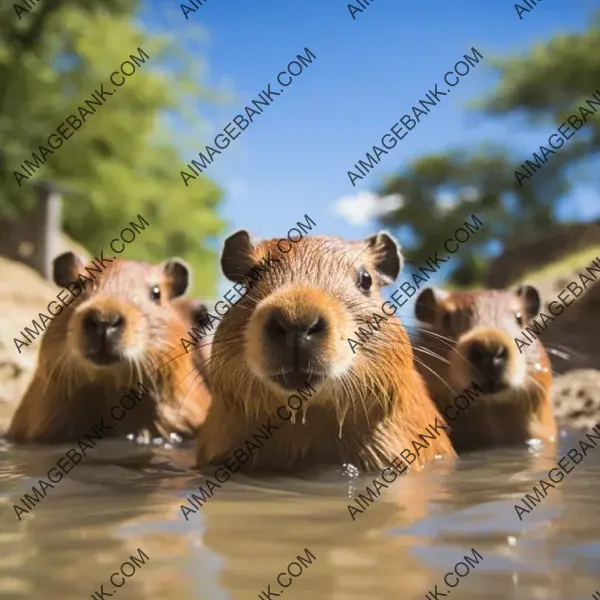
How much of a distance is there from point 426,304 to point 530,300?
685 mm

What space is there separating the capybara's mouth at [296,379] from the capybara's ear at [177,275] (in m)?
2.34

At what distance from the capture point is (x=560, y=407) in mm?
7262

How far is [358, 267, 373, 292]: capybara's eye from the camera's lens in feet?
12.9

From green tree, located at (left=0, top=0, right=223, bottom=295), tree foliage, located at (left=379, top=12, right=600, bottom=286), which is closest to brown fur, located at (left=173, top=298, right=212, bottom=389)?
green tree, located at (left=0, top=0, right=223, bottom=295)

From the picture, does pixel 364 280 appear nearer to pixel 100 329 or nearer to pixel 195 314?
pixel 100 329

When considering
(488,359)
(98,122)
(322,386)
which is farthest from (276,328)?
Answer: (98,122)

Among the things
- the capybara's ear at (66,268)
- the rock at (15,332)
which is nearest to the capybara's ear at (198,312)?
the capybara's ear at (66,268)

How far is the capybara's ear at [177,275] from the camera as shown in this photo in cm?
563

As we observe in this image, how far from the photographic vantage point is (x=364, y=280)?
3965 mm

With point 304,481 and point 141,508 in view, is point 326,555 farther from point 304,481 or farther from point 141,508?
point 304,481

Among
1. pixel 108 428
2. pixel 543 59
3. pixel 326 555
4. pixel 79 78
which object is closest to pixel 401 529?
pixel 326 555

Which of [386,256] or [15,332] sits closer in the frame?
[386,256]

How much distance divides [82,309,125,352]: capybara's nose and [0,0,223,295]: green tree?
43.3ft

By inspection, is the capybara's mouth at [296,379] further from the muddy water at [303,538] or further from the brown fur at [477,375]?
the brown fur at [477,375]
